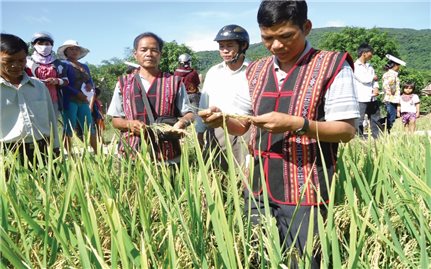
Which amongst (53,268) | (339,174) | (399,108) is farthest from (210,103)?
(399,108)

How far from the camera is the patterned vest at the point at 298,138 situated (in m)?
1.14

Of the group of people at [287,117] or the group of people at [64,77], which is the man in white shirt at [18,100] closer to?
the group of people at [287,117]

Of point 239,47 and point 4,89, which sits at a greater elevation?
point 239,47

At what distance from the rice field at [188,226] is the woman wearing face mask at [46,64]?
1.59 m

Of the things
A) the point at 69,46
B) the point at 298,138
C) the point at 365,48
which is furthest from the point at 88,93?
the point at 365,48

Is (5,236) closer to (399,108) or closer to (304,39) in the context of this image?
(304,39)

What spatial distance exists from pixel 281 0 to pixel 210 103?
3.89 feet

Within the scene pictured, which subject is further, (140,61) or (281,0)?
(140,61)

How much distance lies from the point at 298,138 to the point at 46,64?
256cm

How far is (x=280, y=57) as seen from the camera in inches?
47.0

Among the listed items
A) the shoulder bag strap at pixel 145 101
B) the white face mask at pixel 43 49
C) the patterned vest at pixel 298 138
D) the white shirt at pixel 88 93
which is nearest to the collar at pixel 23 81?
the shoulder bag strap at pixel 145 101

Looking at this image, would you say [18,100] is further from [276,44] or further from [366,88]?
[366,88]

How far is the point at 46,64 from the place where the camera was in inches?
122

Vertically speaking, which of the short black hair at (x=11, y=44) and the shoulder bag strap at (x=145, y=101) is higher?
the short black hair at (x=11, y=44)
